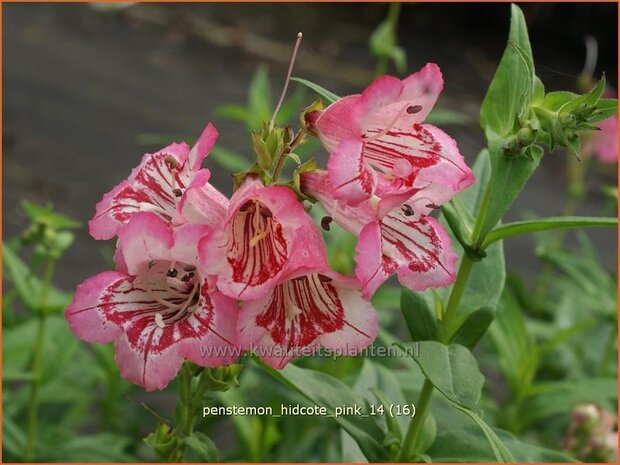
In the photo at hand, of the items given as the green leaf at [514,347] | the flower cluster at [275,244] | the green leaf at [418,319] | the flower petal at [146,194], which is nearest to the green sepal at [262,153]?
the flower cluster at [275,244]

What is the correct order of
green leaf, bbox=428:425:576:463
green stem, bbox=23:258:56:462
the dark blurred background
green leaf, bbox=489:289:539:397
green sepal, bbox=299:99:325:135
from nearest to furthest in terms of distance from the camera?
green sepal, bbox=299:99:325:135, green leaf, bbox=428:425:576:463, green stem, bbox=23:258:56:462, green leaf, bbox=489:289:539:397, the dark blurred background

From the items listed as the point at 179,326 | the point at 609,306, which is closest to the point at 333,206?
the point at 179,326

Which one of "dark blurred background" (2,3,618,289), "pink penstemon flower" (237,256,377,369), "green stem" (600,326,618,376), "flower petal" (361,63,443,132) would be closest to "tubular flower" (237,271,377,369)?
"pink penstemon flower" (237,256,377,369)

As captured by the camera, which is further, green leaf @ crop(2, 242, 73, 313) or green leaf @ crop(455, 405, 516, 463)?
green leaf @ crop(2, 242, 73, 313)

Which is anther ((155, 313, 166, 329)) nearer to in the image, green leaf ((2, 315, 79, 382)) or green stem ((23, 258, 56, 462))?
green stem ((23, 258, 56, 462))

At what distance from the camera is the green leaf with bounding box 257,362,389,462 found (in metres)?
1.27

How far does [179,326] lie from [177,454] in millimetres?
271

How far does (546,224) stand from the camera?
3.88 ft

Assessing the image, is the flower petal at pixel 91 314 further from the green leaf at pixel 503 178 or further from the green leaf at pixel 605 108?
the green leaf at pixel 605 108

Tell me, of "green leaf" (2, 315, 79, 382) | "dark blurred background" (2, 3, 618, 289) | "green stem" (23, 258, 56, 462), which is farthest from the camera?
"dark blurred background" (2, 3, 618, 289)

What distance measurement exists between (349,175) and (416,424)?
1.59 feet

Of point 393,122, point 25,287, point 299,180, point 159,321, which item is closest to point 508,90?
point 393,122

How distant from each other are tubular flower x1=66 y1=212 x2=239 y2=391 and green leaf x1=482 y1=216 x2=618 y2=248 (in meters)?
0.40

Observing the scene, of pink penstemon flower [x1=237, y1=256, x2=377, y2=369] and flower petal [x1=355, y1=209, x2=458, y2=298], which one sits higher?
flower petal [x1=355, y1=209, x2=458, y2=298]
